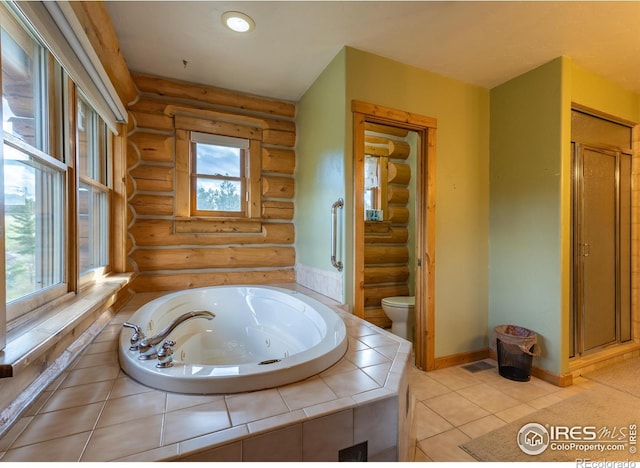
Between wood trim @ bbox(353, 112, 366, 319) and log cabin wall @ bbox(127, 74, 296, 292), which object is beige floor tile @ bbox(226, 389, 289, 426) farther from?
log cabin wall @ bbox(127, 74, 296, 292)

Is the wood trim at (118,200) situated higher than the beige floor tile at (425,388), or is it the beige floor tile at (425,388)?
the wood trim at (118,200)

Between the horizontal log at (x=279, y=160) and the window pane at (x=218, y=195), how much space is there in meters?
0.36

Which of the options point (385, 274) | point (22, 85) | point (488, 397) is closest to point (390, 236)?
point (385, 274)

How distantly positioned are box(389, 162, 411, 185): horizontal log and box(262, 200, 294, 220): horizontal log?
129 centimetres

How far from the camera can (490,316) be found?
269cm

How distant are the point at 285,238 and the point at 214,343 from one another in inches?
51.3

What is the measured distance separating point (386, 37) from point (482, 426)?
2564mm

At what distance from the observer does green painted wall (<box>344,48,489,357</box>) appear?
244 centimetres


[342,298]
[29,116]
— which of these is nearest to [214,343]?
[342,298]

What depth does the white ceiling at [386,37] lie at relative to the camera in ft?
5.70

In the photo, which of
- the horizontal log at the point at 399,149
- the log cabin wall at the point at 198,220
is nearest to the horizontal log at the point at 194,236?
the log cabin wall at the point at 198,220

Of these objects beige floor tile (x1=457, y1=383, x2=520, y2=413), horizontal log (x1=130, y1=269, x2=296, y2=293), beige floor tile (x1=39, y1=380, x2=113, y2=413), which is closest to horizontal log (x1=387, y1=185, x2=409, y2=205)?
horizontal log (x1=130, y1=269, x2=296, y2=293)

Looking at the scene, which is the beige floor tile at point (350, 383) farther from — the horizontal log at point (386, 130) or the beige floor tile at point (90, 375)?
the horizontal log at point (386, 130)

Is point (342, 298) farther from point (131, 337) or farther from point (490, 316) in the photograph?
point (490, 316)
